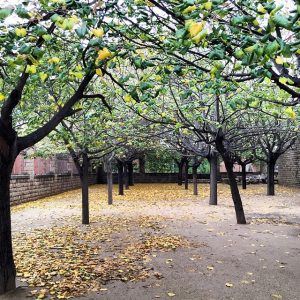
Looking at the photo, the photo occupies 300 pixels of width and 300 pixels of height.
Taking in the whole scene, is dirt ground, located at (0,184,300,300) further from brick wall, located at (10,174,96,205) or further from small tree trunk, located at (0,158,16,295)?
brick wall, located at (10,174,96,205)

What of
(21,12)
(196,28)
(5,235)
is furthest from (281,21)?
(5,235)

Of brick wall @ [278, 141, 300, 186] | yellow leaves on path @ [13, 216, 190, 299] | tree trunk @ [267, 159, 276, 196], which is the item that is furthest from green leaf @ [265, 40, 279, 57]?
brick wall @ [278, 141, 300, 186]

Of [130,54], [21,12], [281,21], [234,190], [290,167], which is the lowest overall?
[234,190]

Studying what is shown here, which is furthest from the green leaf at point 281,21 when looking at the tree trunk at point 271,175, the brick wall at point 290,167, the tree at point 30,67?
the brick wall at point 290,167

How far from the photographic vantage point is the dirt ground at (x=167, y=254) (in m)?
5.19

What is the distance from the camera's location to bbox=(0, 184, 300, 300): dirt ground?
17.0ft

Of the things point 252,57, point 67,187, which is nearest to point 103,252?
point 252,57

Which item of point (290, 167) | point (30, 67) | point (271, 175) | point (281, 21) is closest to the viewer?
point (281, 21)

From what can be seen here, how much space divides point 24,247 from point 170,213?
6.58 meters

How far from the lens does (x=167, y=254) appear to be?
7238 mm

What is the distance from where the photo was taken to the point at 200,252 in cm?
745

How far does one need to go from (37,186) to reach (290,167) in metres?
18.2

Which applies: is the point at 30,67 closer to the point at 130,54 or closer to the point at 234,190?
the point at 130,54

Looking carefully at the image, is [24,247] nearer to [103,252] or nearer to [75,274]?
[103,252]
